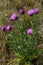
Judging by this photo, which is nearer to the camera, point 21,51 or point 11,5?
point 21,51

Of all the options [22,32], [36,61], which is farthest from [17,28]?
[36,61]

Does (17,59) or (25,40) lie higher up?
(25,40)

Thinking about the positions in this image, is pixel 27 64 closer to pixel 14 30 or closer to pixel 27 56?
pixel 27 56

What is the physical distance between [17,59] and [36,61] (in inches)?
10.0

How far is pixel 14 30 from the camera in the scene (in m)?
3.18

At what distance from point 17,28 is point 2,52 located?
514mm

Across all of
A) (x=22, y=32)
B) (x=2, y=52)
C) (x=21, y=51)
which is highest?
(x=22, y=32)

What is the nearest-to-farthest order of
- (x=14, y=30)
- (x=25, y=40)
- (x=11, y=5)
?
(x=25, y=40)
(x=14, y=30)
(x=11, y=5)

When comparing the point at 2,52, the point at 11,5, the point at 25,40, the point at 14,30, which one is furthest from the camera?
the point at 11,5

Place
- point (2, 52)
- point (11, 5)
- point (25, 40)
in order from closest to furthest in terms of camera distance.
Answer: point (25, 40) → point (2, 52) → point (11, 5)

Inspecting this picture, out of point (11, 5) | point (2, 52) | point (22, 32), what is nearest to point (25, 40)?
point (22, 32)

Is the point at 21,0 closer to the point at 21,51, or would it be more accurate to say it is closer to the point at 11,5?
the point at 11,5

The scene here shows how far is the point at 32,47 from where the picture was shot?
3.03 metres

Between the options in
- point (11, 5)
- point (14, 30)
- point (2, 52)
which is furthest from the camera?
point (11, 5)
